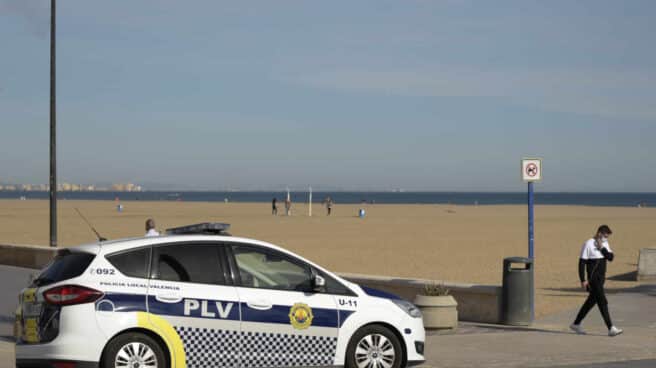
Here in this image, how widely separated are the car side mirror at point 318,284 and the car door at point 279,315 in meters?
0.05

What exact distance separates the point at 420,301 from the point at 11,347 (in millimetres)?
5526

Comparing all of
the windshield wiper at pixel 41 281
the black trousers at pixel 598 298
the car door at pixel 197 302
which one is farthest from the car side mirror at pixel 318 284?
the black trousers at pixel 598 298

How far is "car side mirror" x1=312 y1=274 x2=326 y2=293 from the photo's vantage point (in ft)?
30.1

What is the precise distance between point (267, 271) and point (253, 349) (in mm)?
840

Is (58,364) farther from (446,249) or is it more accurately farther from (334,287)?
(446,249)

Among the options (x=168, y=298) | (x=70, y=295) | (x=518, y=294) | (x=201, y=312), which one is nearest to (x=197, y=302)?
(x=201, y=312)

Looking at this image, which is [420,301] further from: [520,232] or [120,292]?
[520,232]

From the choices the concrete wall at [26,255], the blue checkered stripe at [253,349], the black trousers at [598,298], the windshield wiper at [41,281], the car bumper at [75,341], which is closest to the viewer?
the car bumper at [75,341]

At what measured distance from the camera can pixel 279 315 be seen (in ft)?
29.6

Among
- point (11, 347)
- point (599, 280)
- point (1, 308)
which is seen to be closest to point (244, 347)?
point (11, 347)

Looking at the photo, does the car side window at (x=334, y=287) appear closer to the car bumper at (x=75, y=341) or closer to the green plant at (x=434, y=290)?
the car bumper at (x=75, y=341)

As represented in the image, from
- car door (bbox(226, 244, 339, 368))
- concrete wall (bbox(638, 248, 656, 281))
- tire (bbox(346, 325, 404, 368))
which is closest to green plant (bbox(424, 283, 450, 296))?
tire (bbox(346, 325, 404, 368))

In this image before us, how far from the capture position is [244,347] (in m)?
8.89

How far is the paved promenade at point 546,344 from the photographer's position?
36.1 ft
